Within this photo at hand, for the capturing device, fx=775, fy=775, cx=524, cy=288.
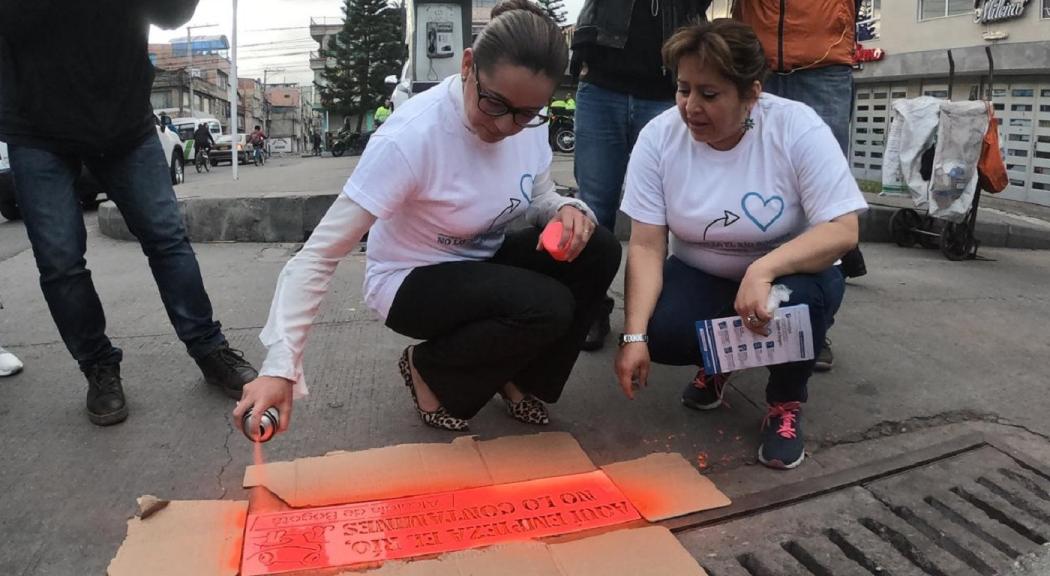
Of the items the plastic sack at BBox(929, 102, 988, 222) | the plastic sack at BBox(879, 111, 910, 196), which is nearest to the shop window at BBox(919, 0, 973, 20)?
the plastic sack at BBox(879, 111, 910, 196)

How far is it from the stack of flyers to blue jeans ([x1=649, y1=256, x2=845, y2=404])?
41mm

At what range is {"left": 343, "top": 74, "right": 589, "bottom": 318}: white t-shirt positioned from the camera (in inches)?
71.2

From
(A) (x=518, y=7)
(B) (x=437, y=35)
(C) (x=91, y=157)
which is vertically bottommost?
(C) (x=91, y=157)

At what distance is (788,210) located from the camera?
2062mm

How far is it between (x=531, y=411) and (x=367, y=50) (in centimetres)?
4927

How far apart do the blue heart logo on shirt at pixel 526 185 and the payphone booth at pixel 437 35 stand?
9738mm

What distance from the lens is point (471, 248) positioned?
2.10 metres

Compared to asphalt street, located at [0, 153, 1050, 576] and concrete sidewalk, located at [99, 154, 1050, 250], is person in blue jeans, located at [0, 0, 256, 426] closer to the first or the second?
asphalt street, located at [0, 153, 1050, 576]

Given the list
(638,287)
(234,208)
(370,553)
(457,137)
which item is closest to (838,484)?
A: (638,287)

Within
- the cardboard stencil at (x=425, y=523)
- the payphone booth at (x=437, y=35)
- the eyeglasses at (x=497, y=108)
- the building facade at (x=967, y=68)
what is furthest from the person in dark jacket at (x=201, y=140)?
the cardboard stencil at (x=425, y=523)

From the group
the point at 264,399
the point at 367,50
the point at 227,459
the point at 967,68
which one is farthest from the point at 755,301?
the point at 367,50

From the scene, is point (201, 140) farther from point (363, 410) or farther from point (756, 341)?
point (756, 341)

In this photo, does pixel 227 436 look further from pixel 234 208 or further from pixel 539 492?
pixel 234 208

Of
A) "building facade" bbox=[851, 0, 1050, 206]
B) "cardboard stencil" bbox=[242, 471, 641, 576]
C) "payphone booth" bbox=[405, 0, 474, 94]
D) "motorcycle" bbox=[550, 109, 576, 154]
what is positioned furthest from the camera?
"motorcycle" bbox=[550, 109, 576, 154]
